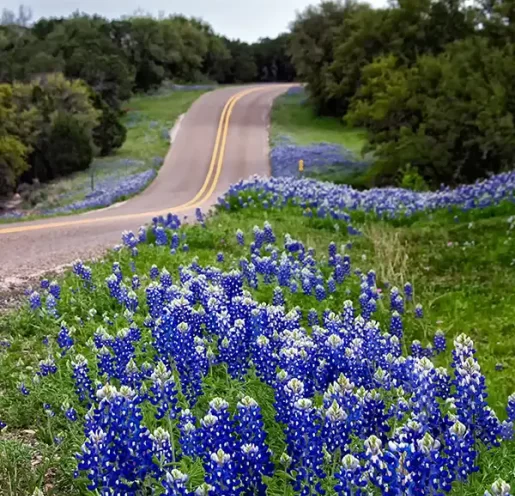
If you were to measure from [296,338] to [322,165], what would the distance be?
30462mm

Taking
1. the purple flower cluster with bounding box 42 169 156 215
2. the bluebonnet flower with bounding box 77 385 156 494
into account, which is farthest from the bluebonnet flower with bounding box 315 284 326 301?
the purple flower cluster with bounding box 42 169 156 215

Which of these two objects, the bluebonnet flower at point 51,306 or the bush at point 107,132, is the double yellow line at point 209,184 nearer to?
the bush at point 107,132

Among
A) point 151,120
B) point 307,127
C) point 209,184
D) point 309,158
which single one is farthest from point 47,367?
point 151,120

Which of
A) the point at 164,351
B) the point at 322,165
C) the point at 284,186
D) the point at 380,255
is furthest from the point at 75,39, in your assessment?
the point at 164,351

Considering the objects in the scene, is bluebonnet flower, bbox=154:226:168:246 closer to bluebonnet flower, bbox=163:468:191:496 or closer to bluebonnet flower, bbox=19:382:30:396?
bluebonnet flower, bbox=19:382:30:396

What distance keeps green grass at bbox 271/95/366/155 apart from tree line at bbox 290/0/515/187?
760 centimetres

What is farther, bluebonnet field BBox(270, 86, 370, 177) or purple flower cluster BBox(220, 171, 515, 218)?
bluebonnet field BBox(270, 86, 370, 177)

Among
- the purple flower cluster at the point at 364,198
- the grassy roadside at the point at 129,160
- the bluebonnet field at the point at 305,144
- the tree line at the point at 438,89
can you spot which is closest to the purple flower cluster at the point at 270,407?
the purple flower cluster at the point at 364,198

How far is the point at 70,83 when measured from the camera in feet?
127

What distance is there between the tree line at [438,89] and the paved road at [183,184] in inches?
267

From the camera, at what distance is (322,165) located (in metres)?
35.1

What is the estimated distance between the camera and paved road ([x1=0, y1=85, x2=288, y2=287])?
45.2 ft

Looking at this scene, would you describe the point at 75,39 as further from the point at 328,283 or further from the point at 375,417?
the point at 375,417


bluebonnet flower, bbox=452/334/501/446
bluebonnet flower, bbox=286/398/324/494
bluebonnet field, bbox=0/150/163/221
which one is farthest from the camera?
bluebonnet field, bbox=0/150/163/221
